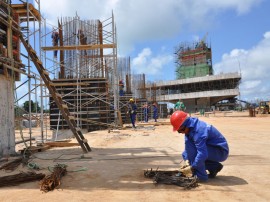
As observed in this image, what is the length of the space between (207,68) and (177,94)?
976 centimetres

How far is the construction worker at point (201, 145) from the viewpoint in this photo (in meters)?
4.61

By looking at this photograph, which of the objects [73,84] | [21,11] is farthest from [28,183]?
[73,84]

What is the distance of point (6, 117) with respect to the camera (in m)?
8.27

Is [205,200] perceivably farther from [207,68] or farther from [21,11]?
[207,68]

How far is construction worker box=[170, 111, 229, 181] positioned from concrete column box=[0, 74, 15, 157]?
505cm

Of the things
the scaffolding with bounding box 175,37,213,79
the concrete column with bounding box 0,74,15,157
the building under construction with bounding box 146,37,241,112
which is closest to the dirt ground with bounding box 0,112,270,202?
the concrete column with bounding box 0,74,15,157

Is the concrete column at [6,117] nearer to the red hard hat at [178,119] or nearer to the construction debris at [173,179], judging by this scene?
the construction debris at [173,179]

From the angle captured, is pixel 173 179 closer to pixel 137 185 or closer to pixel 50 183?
pixel 137 185

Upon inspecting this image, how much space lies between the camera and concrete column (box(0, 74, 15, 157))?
26.5 ft

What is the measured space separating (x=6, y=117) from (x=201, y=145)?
18.4 ft

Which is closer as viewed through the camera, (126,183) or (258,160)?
(126,183)

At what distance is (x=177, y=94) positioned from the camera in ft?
242

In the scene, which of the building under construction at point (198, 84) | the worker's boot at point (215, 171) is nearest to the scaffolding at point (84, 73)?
the worker's boot at point (215, 171)

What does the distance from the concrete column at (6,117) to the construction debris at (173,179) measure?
4513 mm
